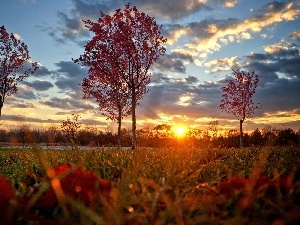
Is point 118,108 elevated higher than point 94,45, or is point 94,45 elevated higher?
point 94,45

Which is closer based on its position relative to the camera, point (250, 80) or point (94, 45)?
point (94, 45)

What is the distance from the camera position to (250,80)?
35.1 m

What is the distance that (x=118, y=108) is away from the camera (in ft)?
89.6

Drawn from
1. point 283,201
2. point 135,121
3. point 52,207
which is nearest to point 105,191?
point 52,207

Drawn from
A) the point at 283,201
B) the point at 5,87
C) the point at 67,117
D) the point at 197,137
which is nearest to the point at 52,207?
the point at 283,201

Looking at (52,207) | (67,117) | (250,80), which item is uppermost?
(250,80)

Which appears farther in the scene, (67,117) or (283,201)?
(67,117)

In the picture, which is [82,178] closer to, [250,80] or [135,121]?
[135,121]

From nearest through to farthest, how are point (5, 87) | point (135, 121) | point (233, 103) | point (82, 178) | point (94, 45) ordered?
point (82, 178)
point (135, 121)
point (94, 45)
point (5, 87)
point (233, 103)

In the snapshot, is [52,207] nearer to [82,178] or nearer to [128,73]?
[82,178]

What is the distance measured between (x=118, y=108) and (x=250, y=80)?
15.5 metres

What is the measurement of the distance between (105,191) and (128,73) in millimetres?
21117

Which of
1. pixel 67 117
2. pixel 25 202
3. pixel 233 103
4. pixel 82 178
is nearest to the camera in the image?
pixel 25 202

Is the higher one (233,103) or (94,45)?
(94,45)
